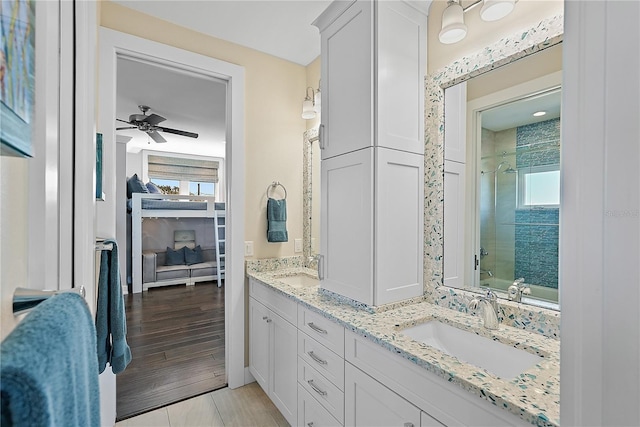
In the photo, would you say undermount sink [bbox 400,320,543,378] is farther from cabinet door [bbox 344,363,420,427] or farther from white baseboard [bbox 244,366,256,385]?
white baseboard [bbox 244,366,256,385]

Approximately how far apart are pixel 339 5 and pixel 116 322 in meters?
1.87

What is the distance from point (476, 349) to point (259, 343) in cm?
150

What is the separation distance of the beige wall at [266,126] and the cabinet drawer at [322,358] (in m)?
0.99

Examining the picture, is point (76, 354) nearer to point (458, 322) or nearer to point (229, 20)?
point (458, 322)

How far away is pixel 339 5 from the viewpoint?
1635 mm

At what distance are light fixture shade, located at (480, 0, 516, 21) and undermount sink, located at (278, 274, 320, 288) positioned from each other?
188cm

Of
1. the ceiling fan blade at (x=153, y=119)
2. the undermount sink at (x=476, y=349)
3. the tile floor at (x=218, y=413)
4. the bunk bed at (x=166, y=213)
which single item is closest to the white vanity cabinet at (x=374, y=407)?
the undermount sink at (x=476, y=349)

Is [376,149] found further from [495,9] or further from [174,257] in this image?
[174,257]

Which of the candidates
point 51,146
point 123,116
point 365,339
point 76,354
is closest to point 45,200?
point 51,146

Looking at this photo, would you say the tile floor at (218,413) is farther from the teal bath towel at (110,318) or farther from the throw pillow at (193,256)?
the throw pillow at (193,256)

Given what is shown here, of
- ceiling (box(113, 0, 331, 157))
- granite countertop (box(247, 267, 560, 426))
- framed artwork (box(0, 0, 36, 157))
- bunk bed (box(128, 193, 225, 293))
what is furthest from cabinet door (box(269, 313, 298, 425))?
bunk bed (box(128, 193, 225, 293))

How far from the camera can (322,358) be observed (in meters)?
1.51

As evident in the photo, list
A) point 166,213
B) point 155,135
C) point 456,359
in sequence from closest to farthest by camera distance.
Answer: point 456,359 < point 155,135 < point 166,213

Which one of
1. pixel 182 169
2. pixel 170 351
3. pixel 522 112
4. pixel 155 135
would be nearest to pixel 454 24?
pixel 522 112
